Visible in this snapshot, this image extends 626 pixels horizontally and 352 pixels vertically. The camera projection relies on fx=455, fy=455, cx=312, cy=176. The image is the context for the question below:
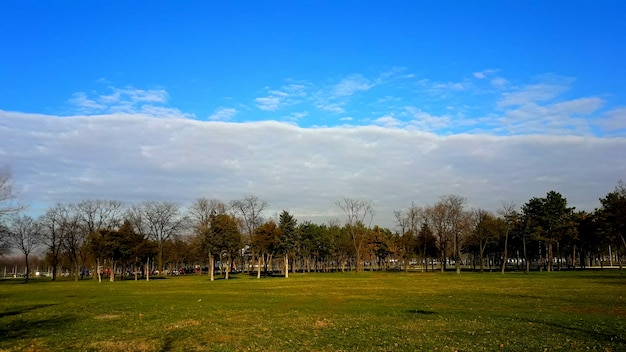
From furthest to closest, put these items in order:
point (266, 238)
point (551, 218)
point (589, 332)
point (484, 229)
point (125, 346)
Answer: point (484, 229), point (551, 218), point (266, 238), point (589, 332), point (125, 346)

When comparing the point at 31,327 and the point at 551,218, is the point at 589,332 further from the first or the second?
the point at 551,218

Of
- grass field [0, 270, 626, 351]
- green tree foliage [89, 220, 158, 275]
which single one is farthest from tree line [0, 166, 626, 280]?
grass field [0, 270, 626, 351]

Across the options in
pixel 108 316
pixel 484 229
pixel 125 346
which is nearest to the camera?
pixel 125 346

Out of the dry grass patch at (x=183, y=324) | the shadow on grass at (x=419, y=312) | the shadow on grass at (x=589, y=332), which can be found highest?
the shadow on grass at (x=589, y=332)

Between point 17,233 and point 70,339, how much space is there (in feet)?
339

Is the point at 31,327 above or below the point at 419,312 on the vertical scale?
above

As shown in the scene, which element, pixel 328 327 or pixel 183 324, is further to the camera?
pixel 183 324

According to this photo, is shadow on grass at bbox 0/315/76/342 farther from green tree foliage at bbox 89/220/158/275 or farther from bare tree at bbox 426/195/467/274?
bare tree at bbox 426/195/467/274

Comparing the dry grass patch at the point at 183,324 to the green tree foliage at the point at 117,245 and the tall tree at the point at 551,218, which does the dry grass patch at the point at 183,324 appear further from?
the tall tree at the point at 551,218

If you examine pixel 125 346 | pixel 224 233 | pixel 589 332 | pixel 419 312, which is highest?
pixel 224 233

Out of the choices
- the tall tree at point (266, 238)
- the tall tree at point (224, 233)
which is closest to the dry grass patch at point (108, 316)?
the tall tree at point (224, 233)

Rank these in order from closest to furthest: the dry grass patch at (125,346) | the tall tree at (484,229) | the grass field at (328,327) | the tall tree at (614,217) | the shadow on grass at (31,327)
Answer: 1. the dry grass patch at (125,346)
2. the grass field at (328,327)
3. the shadow on grass at (31,327)
4. the tall tree at (614,217)
5. the tall tree at (484,229)

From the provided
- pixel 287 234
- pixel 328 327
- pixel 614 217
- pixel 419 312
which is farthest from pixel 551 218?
pixel 328 327

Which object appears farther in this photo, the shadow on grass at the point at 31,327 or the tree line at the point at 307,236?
the tree line at the point at 307,236
